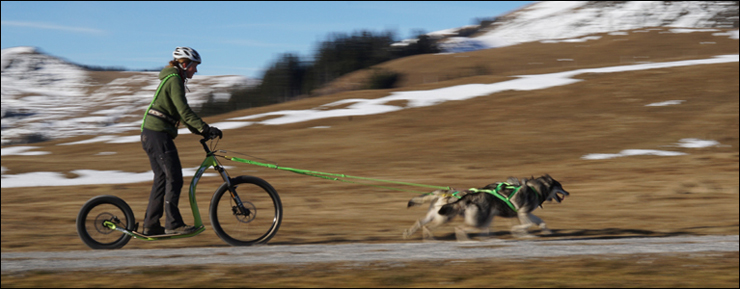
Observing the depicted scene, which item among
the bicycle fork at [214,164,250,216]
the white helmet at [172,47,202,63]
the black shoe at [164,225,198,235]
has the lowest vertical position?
the black shoe at [164,225,198,235]

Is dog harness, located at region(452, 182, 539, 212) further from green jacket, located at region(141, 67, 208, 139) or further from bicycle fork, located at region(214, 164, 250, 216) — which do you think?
green jacket, located at region(141, 67, 208, 139)

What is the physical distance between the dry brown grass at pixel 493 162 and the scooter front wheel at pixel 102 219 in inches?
26.4

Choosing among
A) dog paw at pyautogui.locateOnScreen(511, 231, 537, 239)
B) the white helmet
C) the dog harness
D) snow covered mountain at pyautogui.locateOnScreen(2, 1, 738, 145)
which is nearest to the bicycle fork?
the white helmet

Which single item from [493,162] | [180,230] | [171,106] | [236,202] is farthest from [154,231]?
[493,162]

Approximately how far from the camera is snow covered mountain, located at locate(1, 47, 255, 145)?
66125mm

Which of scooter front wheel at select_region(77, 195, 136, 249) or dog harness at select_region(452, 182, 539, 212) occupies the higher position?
scooter front wheel at select_region(77, 195, 136, 249)

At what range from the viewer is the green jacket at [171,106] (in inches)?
261

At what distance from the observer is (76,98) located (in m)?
129

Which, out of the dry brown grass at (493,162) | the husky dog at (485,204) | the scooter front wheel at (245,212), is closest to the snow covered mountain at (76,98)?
the dry brown grass at (493,162)

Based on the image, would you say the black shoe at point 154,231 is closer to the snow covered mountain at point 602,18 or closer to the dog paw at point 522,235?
the dog paw at point 522,235

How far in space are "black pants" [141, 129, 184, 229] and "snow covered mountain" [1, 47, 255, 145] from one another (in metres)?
21.7

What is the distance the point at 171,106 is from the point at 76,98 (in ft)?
433

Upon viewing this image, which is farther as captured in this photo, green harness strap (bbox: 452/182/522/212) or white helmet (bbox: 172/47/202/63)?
green harness strap (bbox: 452/182/522/212)

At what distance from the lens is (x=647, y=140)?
2091 cm
